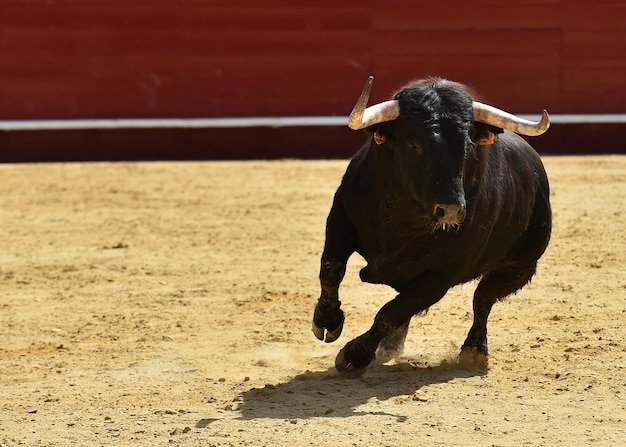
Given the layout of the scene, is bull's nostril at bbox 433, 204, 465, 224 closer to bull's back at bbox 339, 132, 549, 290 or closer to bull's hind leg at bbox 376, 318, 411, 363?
bull's back at bbox 339, 132, 549, 290

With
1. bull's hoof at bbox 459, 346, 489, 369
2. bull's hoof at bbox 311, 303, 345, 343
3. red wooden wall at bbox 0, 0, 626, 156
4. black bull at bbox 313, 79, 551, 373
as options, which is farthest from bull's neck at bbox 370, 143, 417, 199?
red wooden wall at bbox 0, 0, 626, 156

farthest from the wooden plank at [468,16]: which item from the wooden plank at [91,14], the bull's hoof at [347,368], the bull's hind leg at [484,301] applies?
the bull's hoof at [347,368]

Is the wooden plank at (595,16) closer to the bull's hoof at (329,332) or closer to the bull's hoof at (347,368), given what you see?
the bull's hoof at (329,332)

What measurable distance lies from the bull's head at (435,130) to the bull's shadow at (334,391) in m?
0.61

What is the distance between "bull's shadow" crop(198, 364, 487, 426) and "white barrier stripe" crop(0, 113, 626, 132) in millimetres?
6566

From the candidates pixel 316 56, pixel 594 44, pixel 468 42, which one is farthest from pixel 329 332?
pixel 594 44

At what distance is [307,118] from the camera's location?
37.2 ft

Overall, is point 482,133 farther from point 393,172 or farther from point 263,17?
point 263,17

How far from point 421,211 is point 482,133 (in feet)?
1.22

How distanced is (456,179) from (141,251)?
3.50 meters

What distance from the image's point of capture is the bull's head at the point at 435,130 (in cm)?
382

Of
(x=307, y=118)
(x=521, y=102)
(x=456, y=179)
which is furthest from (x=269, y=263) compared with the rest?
(x=521, y=102)

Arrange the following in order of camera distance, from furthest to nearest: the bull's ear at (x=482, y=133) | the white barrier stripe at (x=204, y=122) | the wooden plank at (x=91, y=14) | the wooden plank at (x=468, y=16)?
the wooden plank at (x=468, y=16) < the wooden plank at (x=91, y=14) < the white barrier stripe at (x=204, y=122) < the bull's ear at (x=482, y=133)

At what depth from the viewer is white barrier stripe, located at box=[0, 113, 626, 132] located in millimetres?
10812
